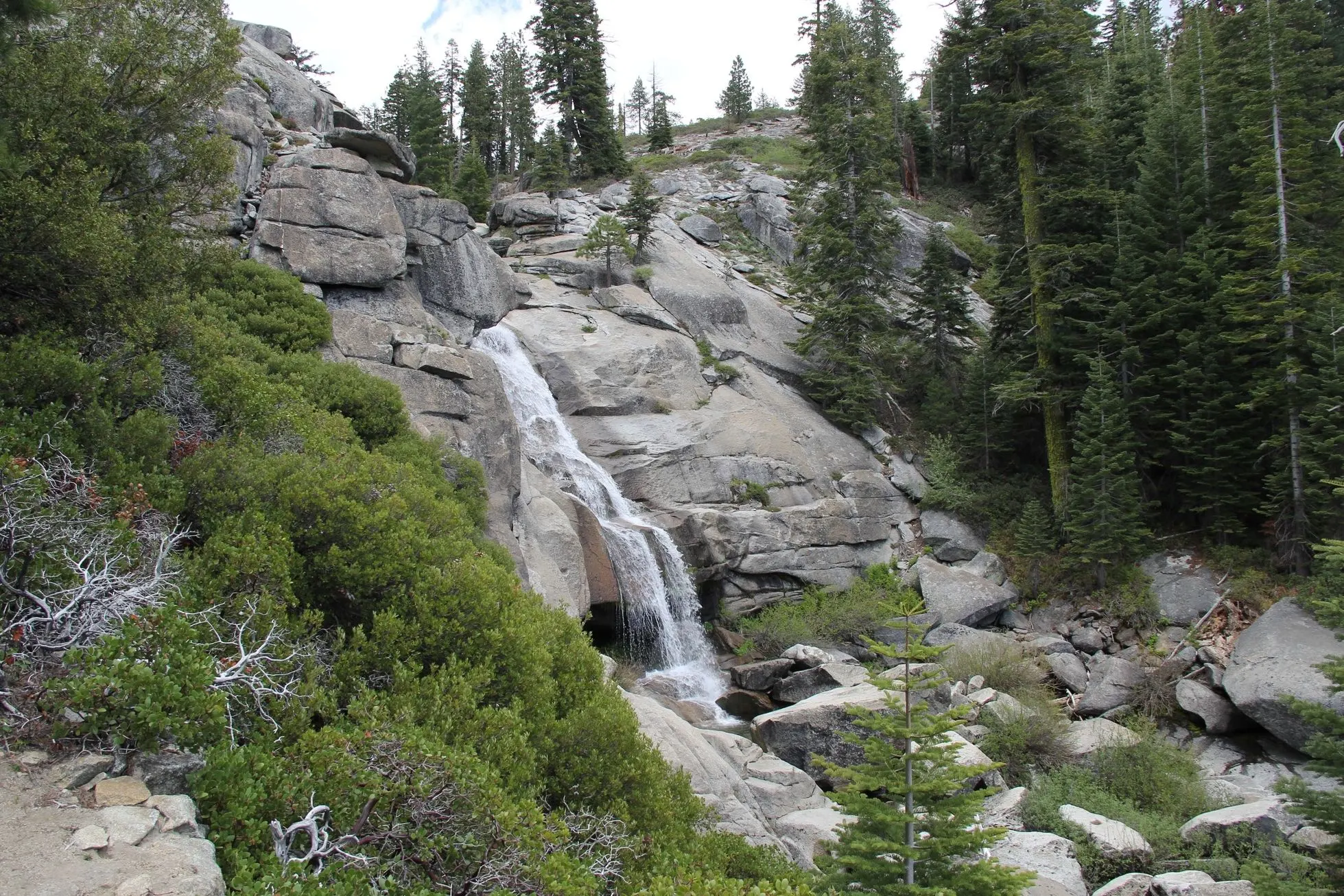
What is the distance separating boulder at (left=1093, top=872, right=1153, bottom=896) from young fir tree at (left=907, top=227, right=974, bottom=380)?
70.0 ft

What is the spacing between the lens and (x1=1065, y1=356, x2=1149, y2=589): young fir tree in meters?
20.8

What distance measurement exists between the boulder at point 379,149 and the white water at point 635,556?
16.5ft

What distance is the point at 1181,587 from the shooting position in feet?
66.6

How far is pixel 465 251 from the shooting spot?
23.3m

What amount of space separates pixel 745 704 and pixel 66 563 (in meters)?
14.4

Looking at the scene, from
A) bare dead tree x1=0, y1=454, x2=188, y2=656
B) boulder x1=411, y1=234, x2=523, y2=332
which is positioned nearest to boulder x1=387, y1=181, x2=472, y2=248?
boulder x1=411, y1=234, x2=523, y2=332

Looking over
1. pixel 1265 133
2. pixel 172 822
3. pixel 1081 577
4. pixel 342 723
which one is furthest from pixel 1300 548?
pixel 172 822

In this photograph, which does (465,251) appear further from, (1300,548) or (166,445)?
(1300,548)

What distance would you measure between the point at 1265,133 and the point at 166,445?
25.3m

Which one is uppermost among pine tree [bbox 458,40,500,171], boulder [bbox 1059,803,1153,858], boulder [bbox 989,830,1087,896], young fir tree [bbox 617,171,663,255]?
pine tree [bbox 458,40,500,171]

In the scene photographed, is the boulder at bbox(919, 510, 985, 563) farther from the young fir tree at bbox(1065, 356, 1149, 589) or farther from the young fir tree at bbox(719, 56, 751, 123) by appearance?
the young fir tree at bbox(719, 56, 751, 123)

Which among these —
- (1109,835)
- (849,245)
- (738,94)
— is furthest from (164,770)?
(738,94)

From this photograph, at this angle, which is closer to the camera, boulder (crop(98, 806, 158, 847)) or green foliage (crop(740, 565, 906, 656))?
boulder (crop(98, 806, 158, 847))

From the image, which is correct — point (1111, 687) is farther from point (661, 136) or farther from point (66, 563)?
point (661, 136)
